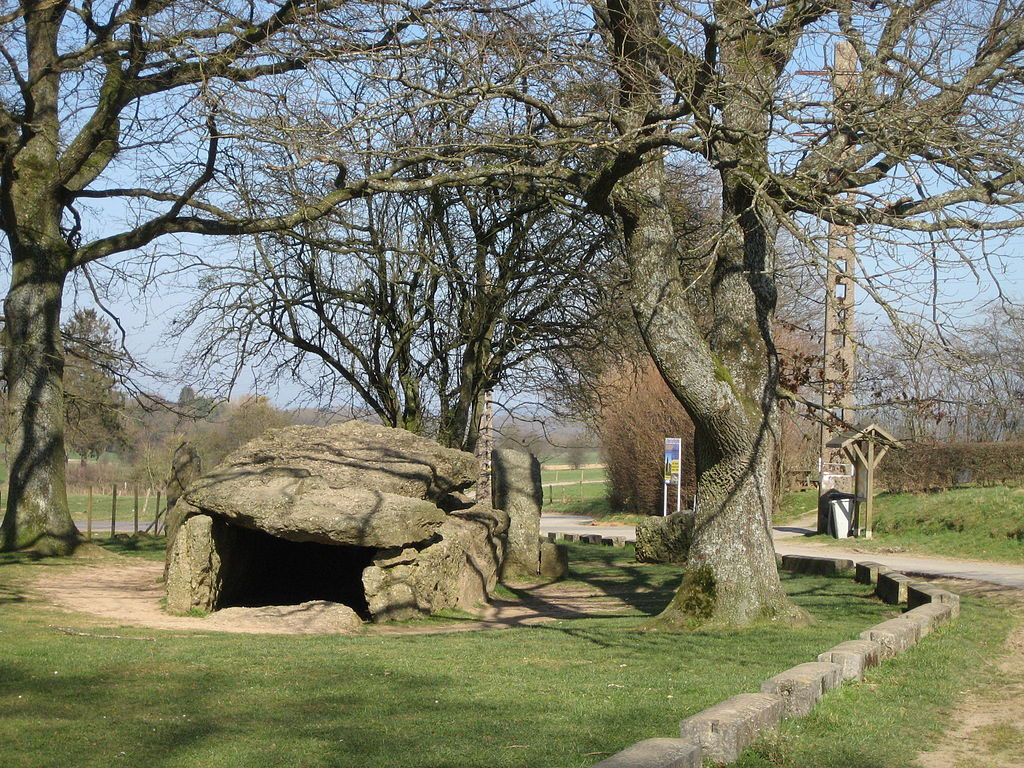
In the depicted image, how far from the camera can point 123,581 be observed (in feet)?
47.7

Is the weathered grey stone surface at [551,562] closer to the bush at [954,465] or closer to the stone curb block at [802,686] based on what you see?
the stone curb block at [802,686]

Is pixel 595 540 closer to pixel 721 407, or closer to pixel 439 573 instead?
pixel 439 573

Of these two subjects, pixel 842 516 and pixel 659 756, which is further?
pixel 842 516

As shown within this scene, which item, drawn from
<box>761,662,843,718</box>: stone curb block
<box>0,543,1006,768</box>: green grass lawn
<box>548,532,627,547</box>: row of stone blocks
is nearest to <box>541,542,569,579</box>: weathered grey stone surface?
<box>0,543,1006,768</box>: green grass lawn

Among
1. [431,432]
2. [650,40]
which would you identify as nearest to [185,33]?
[650,40]

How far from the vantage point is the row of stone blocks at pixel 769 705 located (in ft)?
15.4

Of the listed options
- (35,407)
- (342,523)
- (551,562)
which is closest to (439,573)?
(342,523)

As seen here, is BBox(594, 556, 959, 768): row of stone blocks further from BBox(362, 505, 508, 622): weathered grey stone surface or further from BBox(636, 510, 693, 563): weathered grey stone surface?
BBox(636, 510, 693, 563): weathered grey stone surface

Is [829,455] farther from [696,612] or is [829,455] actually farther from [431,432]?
[696,612]

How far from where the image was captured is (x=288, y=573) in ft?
52.6

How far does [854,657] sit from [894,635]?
1340 millimetres

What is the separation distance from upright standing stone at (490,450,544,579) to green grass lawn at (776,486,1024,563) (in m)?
7.85

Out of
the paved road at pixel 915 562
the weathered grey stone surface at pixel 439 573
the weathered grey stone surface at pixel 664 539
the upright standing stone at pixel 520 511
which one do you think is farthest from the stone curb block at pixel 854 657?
the weathered grey stone surface at pixel 664 539

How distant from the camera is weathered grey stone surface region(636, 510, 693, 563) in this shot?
19484 mm
